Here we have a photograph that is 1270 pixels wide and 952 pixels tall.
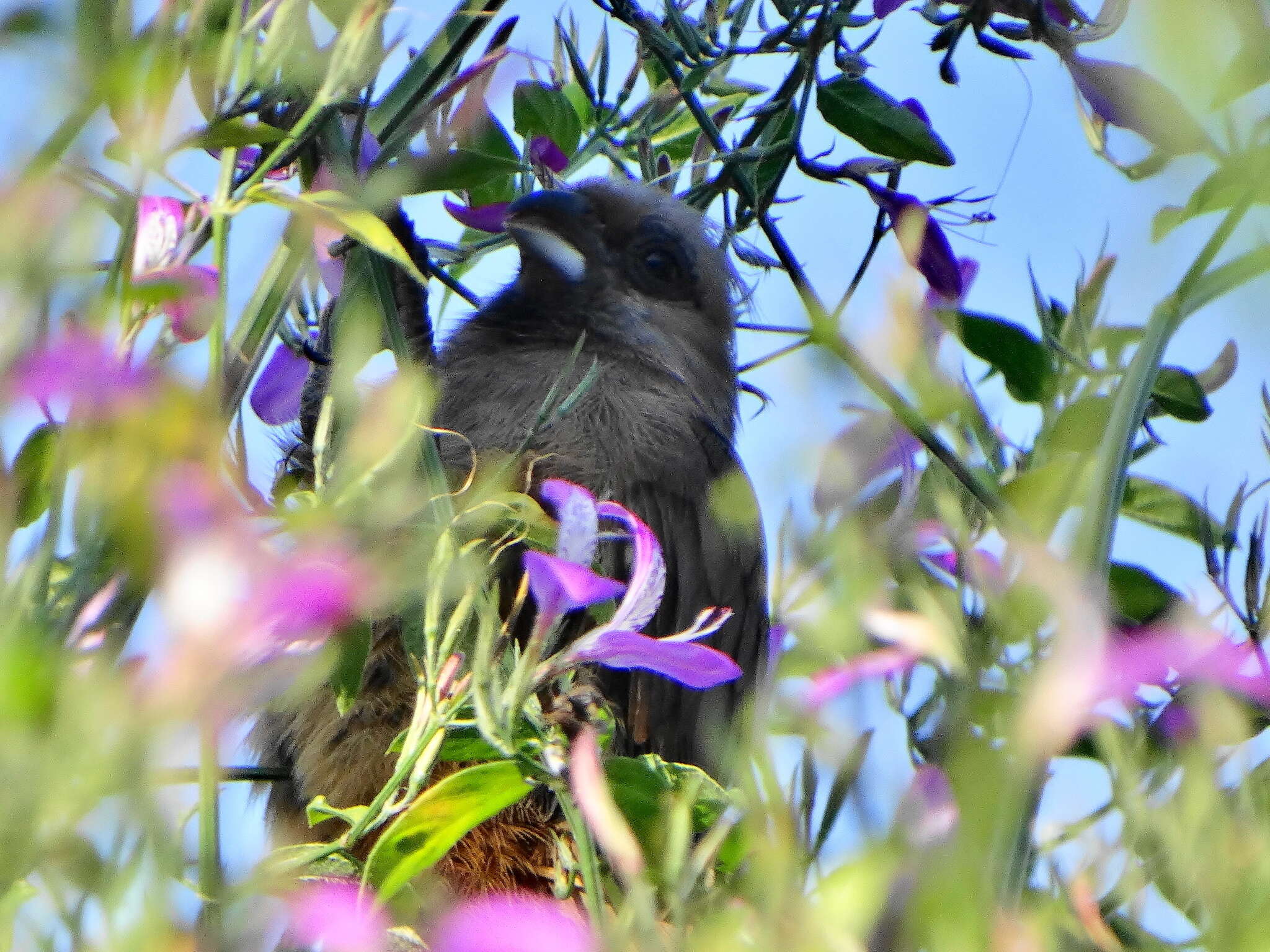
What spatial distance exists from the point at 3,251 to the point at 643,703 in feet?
7.00

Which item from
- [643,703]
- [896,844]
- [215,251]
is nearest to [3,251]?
[215,251]

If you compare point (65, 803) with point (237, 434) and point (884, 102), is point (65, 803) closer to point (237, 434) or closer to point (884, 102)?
point (237, 434)

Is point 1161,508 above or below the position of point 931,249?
below

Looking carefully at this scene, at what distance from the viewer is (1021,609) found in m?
0.76

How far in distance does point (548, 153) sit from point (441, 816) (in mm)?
1232

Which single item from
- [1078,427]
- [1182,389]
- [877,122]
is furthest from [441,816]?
[877,122]

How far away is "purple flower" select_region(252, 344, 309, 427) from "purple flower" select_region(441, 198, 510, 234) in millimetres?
338

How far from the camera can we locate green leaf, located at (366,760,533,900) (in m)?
1.08

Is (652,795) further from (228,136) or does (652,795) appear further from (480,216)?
(480,216)

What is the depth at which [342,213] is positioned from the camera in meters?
0.92

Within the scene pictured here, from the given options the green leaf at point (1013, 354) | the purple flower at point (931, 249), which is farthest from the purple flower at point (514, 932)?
the purple flower at point (931, 249)

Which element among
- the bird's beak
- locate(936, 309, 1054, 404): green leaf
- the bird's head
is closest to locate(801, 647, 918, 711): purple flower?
locate(936, 309, 1054, 404): green leaf

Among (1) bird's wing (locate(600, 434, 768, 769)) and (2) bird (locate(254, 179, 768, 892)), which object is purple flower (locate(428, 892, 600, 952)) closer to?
(2) bird (locate(254, 179, 768, 892))

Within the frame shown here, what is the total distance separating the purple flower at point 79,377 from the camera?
70 centimetres
